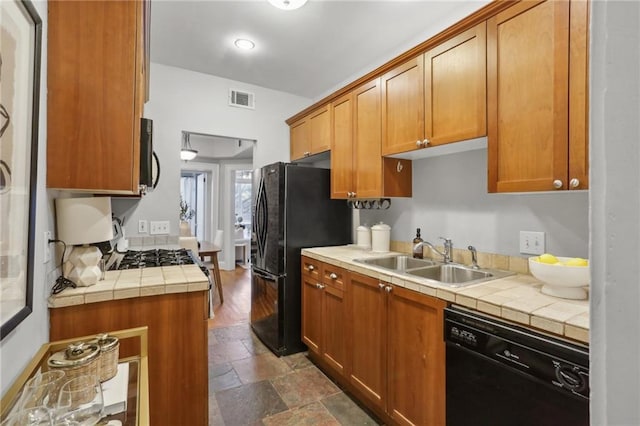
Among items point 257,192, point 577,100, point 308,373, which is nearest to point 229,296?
point 257,192

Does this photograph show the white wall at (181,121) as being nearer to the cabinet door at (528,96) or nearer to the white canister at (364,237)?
the white canister at (364,237)

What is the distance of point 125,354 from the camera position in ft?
4.71

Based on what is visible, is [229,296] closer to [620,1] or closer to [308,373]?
[308,373]

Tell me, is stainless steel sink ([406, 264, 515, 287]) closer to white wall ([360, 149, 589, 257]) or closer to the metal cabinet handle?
white wall ([360, 149, 589, 257])

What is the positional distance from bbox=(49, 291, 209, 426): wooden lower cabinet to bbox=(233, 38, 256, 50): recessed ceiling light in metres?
2.04

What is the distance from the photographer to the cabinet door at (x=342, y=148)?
2671 mm

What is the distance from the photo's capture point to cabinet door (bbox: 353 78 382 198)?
238 centimetres

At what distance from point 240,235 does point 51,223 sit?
5923 mm

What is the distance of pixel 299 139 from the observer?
11.3 feet

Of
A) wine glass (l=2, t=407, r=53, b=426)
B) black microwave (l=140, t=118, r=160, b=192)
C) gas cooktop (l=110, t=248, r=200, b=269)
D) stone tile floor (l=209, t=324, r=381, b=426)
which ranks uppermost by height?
black microwave (l=140, t=118, r=160, b=192)

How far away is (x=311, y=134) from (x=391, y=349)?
2184mm

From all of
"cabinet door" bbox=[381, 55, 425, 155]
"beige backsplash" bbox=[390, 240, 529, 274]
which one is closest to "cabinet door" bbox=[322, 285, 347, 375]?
"beige backsplash" bbox=[390, 240, 529, 274]

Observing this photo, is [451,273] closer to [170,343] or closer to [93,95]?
[170,343]

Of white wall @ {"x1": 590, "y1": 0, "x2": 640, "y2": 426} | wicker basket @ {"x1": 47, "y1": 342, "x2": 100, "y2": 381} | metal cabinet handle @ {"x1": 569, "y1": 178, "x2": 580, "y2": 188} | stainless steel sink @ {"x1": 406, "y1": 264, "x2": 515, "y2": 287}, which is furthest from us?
stainless steel sink @ {"x1": 406, "y1": 264, "x2": 515, "y2": 287}
